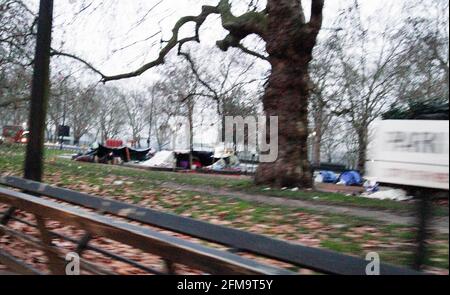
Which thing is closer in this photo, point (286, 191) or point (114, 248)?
point (114, 248)

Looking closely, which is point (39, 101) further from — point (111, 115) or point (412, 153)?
point (111, 115)

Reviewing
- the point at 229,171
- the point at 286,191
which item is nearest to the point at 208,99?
the point at 229,171

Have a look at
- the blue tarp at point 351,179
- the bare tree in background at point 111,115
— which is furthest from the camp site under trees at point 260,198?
the bare tree in background at point 111,115

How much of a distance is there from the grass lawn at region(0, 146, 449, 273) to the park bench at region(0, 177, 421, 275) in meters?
0.67

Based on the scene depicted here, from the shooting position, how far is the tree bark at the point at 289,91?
11.7 m

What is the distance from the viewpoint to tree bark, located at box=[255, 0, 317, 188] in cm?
1166

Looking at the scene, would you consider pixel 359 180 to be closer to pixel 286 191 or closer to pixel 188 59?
pixel 188 59

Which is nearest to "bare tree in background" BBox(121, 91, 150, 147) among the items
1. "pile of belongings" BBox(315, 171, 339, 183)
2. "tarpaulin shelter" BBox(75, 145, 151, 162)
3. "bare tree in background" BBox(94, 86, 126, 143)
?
"bare tree in background" BBox(94, 86, 126, 143)

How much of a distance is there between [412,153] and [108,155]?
31853 mm

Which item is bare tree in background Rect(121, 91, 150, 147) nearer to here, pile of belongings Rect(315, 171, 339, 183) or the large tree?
pile of belongings Rect(315, 171, 339, 183)

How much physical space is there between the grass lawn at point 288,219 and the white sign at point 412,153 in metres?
0.46

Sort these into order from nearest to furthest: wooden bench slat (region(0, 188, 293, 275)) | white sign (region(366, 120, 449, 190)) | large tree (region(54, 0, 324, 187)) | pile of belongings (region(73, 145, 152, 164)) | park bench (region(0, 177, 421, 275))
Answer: white sign (region(366, 120, 449, 190))
wooden bench slat (region(0, 188, 293, 275))
park bench (region(0, 177, 421, 275))
large tree (region(54, 0, 324, 187))
pile of belongings (region(73, 145, 152, 164))

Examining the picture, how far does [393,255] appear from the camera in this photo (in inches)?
185
